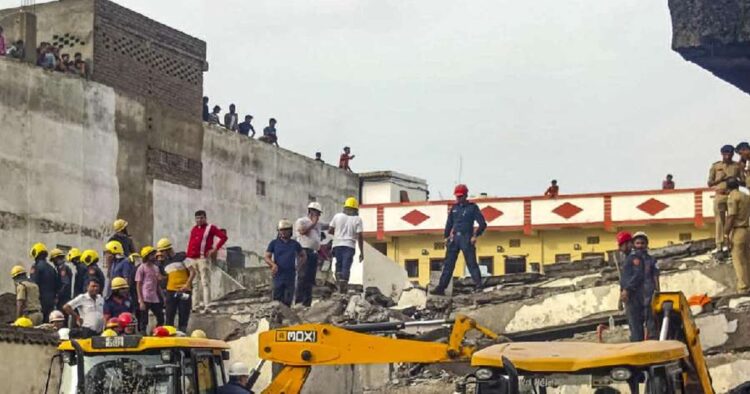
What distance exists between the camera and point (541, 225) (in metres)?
41.8

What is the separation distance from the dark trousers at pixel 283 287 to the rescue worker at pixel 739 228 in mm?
5988

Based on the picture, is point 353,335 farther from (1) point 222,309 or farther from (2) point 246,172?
(2) point 246,172

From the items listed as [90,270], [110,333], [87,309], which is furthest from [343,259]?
[110,333]

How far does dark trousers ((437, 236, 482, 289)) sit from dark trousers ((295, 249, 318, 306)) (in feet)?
6.27

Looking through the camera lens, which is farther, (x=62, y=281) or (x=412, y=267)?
(x=412, y=267)

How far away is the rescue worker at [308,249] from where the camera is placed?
801 inches

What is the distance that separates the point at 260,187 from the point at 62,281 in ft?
67.2

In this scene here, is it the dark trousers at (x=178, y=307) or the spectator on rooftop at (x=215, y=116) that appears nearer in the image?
the dark trousers at (x=178, y=307)

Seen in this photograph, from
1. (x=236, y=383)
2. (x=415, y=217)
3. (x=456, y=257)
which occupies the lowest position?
(x=236, y=383)

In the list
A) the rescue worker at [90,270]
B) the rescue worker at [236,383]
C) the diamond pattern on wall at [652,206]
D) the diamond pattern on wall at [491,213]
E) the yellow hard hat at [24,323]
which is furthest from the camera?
the diamond pattern on wall at [491,213]

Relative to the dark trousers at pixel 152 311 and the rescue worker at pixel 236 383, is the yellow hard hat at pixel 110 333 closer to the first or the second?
the rescue worker at pixel 236 383

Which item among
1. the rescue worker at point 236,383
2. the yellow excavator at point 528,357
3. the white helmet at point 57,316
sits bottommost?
the rescue worker at point 236,383

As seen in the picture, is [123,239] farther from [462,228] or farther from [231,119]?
[231,119]

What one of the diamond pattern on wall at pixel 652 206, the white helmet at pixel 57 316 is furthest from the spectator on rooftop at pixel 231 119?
the white helmet at pixel 57 316
